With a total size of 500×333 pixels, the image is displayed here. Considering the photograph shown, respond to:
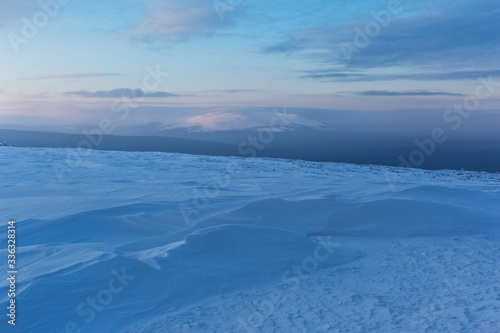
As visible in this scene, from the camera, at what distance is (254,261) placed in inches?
219

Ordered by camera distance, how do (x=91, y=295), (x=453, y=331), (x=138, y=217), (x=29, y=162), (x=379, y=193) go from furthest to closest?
(x=29, y=162) → (x=379, y=193) → (x=138, y=217) → (x=91, y=295) → (x=453, y=331)

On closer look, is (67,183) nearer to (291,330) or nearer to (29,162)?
(29,162)

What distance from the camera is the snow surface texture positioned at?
4117mm

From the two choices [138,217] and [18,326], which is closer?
[18,326]

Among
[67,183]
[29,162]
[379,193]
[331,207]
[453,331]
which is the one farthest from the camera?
[29,162]

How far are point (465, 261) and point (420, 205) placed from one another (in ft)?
8.74

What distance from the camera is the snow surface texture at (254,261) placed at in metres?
4.12

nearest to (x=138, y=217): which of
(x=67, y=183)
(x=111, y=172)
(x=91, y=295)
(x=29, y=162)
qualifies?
(x=91, y=295)

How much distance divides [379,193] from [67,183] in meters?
8.24

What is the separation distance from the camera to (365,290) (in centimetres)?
475

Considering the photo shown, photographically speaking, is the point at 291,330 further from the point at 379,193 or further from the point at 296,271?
the point at 379,193

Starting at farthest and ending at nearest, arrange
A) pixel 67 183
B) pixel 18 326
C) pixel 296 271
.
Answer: pixel 67 183, pixel 296 271, pixel 18 326

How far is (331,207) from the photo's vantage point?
8281 millimetres

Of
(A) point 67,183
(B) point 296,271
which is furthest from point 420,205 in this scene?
(A) point 67,183
